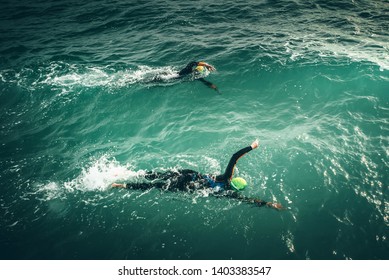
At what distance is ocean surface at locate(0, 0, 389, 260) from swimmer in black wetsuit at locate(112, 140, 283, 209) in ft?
1.00

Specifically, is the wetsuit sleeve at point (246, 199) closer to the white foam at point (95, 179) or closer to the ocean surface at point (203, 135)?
the ocean surface at point (203, 135)

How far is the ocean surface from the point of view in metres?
8.15

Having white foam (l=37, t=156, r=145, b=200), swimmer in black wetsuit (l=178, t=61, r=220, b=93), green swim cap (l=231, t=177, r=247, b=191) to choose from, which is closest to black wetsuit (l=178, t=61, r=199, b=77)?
swimmer in black wetsuit (l=178, t=61, r=220, b=93)

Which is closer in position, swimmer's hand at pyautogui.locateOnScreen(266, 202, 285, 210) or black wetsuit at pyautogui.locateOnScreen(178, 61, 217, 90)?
→ swimmer's hand at pyautogui.locateOnScreen(266, 202, 285, 210)

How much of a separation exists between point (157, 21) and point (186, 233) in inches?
751

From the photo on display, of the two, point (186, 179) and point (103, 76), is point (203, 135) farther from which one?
point (103, 76)

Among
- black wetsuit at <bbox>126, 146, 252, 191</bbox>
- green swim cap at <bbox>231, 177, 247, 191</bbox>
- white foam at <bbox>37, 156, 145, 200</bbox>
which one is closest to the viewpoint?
green swim cap at <bbox>231, 177, 247, 191</bbox>

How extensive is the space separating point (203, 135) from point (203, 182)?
10.2ft

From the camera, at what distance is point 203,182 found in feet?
30.3

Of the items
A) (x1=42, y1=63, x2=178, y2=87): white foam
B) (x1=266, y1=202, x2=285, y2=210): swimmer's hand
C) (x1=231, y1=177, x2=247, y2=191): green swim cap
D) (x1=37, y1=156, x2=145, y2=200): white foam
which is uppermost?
(x1=42, y1=63, x2=178, y2=87): white foam

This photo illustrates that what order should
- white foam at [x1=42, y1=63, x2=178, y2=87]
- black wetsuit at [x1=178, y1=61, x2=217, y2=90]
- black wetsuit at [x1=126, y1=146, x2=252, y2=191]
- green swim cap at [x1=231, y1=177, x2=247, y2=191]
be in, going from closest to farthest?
1. green swim cap at [x1=231, y1=177, x2=247, y2=191]
2. black wetsuit at [x1=126, y1=146, x2=252, y2=191]
3. black wetsuit at [x1=178, y1=61, x2=217, y2=90]
4. white foam at [x1=42, y1=63, x2=178, y2=87]

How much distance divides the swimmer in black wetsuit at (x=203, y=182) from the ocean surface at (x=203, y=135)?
0.31 meters

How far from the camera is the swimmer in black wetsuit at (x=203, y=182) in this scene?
8.70 metres

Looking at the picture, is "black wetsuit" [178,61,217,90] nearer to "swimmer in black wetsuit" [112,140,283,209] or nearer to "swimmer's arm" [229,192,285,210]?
"swimmer in black wetsuit" [112,140,283,209]
